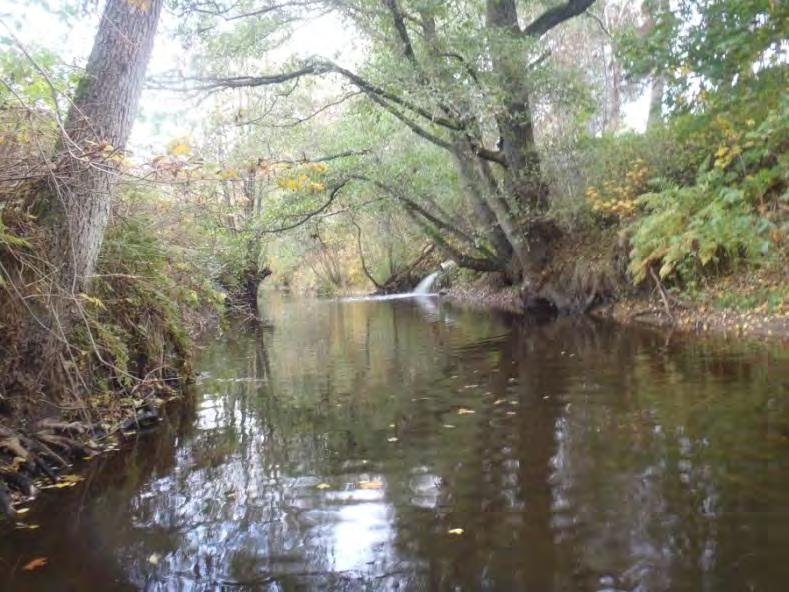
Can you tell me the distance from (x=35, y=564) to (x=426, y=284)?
88.4 feet

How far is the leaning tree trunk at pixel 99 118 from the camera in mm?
5582

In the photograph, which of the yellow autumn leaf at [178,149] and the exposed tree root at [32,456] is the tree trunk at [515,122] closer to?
the yellow autumn leaf at [178,149]

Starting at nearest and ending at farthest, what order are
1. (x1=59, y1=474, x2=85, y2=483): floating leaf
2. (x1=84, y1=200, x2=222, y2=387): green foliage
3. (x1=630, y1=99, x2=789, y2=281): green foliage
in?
(x1=59, y1=474, x2=85, y2=483): floating leaf, (x1=84, y1=200, x2=222, y2=387): green foliage, (x1=630, y1=99, x2=789, y2=281): green foliage

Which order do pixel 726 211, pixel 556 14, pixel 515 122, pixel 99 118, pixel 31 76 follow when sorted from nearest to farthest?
1. pixel 99 118
2. pixel 31 76
3. pixel 726 211
4. pixel 556 14
5. pixel 515 122

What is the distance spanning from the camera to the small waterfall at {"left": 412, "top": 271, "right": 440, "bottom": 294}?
2948 cm

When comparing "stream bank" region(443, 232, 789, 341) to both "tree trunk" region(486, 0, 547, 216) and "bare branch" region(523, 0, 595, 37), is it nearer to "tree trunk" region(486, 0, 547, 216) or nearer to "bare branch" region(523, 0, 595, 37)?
"tree trunk" region(486, 0, 547, 216)

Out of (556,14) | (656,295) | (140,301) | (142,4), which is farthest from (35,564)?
(556,14)

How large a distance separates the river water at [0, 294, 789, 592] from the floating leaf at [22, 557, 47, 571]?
64 millimetres

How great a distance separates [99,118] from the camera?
5.66 m

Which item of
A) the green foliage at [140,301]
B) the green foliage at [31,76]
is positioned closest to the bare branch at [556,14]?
the green foliage at [140,301]

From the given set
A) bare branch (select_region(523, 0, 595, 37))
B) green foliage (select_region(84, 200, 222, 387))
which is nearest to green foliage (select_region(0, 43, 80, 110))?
green foliage (select_region(84, 200, 222, 387))

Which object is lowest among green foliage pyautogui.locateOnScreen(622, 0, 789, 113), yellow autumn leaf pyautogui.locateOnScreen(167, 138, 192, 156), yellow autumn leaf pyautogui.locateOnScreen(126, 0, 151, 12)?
yellow autumn leaf pyautogui.locateOnScreen(167, 138, 192, 156)

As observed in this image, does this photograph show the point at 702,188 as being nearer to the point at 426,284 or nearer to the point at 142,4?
the point at 142,4

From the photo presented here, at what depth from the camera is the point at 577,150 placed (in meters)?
15.0
